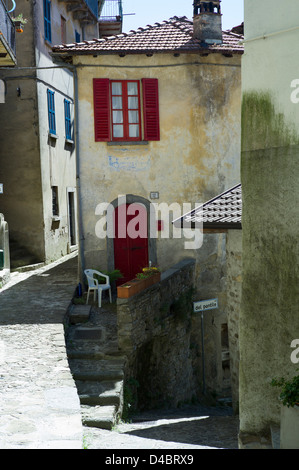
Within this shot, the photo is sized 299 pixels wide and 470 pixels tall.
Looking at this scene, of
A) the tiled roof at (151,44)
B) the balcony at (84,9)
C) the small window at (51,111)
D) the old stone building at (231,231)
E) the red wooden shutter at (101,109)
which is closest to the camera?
the old stone building at (231,231)

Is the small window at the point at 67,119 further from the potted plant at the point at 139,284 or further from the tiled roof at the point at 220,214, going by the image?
the tiled roof at the point at 220,214

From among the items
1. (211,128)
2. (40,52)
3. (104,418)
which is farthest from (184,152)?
(104,418)

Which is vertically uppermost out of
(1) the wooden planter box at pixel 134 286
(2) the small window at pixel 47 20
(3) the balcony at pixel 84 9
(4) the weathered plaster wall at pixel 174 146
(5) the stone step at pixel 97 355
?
(3) the balcony at pixel 84 9

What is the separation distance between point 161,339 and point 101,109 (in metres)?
5.68

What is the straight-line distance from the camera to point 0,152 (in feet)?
56.0

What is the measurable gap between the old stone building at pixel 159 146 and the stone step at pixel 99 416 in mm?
5714

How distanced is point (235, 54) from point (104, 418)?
9620 mm

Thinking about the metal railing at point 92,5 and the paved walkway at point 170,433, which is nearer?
the paved walkway at point 170,433

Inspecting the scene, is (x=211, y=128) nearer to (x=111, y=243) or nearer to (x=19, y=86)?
(x=111, y=243)

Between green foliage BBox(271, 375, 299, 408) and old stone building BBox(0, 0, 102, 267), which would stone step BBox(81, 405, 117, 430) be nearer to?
green foliage BBox(271, 375, 299, 408)

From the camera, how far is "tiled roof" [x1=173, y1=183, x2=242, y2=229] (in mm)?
8688

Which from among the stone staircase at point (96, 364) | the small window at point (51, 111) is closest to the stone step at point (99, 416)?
the stone staircase at point (96, 364)

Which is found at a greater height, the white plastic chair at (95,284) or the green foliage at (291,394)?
the green foliage at (291,394)

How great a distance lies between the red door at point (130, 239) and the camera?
45.6 feet
